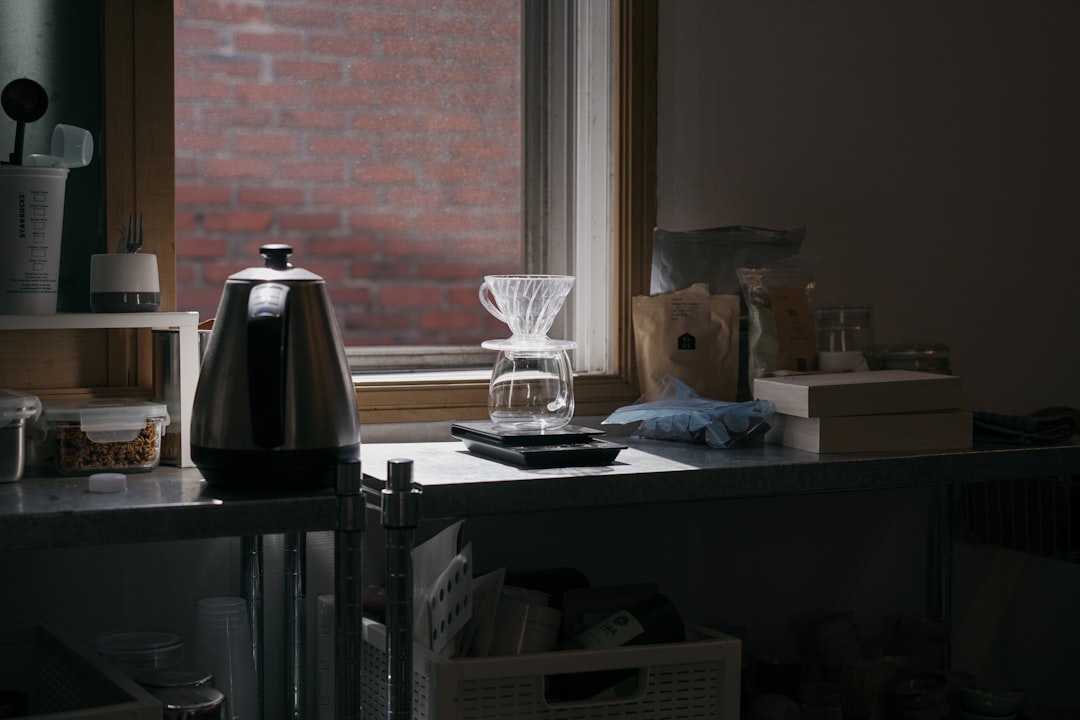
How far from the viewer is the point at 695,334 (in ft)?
6.91

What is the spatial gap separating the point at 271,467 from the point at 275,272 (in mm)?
243

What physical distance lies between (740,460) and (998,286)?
1062 millimetres

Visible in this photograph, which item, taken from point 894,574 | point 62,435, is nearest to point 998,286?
point 894,574

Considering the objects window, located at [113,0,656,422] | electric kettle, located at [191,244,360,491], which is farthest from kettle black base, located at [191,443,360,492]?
window, located at [113,0,656,422]

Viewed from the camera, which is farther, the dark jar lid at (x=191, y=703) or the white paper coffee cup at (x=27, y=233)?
the white paper coffee cup at (x=27, y=233)

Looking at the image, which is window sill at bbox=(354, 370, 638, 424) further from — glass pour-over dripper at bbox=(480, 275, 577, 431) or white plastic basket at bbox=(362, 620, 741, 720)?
white plastic basket at bbox=(362, 620, 741, 720)

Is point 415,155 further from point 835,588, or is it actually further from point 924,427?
point 835,588

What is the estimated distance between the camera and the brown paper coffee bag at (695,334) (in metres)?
2.10

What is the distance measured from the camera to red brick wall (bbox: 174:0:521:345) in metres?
2.05

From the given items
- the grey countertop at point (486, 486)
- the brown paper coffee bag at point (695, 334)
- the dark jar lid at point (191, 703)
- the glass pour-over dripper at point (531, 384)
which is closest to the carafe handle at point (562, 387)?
the glass pour-over dripper at point (531, 384)

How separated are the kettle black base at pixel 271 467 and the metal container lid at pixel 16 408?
242 millimetres

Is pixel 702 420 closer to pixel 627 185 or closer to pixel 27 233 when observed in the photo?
pixel 627 185

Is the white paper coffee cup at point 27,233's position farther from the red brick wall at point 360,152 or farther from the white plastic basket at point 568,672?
the white plastic basket at point 568,672

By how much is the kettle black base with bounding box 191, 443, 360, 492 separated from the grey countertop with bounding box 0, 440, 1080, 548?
0.02 meters
